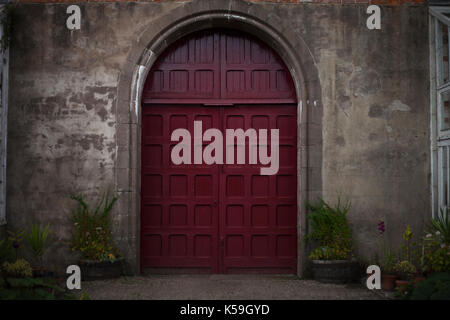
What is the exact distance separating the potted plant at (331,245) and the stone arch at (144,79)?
235 mm

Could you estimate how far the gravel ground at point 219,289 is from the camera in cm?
524

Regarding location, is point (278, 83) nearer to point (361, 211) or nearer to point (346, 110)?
point (346, 110)

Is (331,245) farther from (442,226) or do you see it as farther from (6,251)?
(6,251)

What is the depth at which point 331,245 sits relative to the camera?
5957 mm

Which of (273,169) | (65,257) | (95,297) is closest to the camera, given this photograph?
(95,297)

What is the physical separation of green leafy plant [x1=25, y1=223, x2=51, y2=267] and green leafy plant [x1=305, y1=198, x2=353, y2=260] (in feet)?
11.8

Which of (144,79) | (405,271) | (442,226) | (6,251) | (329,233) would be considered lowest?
(405,271)

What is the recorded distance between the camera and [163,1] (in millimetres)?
6348

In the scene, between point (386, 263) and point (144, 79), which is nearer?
point (386, 263)

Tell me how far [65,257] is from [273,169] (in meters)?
3.23

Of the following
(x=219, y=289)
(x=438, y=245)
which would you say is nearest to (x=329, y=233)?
(x=438, y=245)

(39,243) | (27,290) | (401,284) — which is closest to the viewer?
(27,290)

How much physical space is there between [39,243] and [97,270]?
0.88m

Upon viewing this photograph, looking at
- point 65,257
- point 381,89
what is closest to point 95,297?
point 65,257
